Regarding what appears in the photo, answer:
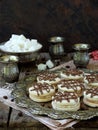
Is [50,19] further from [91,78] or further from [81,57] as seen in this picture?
[91,78]

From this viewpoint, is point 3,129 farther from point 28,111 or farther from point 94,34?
point 94,34

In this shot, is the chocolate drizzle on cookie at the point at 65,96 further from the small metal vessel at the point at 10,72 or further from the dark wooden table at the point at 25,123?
the small metal vessel at the point at 10,72

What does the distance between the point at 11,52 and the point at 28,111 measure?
A: 1.87ft

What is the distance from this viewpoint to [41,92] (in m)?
1.55

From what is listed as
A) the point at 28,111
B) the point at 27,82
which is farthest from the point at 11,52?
the point at 28,111

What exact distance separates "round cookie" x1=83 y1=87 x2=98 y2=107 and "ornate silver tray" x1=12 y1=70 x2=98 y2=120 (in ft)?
0.06

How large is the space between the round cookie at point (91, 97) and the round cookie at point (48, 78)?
0.64 feet

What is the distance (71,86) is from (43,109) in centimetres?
21

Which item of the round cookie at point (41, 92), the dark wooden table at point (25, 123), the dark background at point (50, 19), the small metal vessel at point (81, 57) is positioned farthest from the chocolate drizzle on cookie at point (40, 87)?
the dark background at point (50, 19)

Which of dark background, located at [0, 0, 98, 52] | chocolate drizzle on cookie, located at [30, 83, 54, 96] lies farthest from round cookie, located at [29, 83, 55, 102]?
dark background, located at [0, 0, 98, 52]

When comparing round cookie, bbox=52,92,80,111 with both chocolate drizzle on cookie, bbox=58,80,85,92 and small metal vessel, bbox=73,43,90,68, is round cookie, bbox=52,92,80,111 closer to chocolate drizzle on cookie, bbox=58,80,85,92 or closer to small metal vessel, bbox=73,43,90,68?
chocolate drizzle on cookie, bbox=58,80,85,92

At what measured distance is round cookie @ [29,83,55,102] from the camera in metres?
1.54

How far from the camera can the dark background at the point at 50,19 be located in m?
2.28

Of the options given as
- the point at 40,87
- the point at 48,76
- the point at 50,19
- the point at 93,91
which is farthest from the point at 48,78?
the point at 50,19
